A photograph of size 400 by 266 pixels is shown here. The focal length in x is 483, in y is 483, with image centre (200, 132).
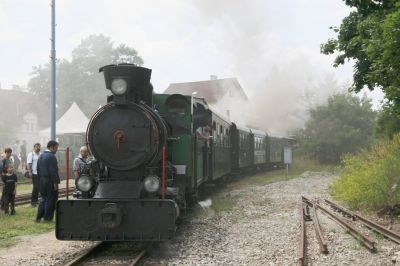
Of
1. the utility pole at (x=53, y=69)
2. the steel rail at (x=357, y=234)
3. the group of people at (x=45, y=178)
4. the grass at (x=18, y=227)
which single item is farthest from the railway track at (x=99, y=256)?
the utility pole at (x=53, y=69)

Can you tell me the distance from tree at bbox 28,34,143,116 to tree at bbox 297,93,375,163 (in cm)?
2649

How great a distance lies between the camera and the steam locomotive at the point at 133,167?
260 inches

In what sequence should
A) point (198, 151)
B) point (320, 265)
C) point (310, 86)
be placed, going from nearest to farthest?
point (320, 265)
point (198, 151)
point (310, 86)

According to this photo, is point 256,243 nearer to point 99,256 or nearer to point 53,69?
point 99,256

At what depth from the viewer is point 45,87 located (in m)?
57.7

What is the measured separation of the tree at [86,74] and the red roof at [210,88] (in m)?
5.80

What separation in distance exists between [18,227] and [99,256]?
2.88 m

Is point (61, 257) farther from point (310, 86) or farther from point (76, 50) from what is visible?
point (76, 50)

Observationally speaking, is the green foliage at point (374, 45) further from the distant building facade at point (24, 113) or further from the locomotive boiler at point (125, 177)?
the distant building facade at point (24, 113)

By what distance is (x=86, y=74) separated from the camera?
175ft

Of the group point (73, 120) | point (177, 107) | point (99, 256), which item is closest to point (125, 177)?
point (99, 256)

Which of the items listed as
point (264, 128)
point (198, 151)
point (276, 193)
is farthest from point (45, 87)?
point (198, 151)

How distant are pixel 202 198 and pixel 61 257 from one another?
22.6 ft

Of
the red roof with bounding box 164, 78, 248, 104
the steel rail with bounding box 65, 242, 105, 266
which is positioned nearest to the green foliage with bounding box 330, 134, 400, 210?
the steel rail with bounding box 65, 242, 105, 266
